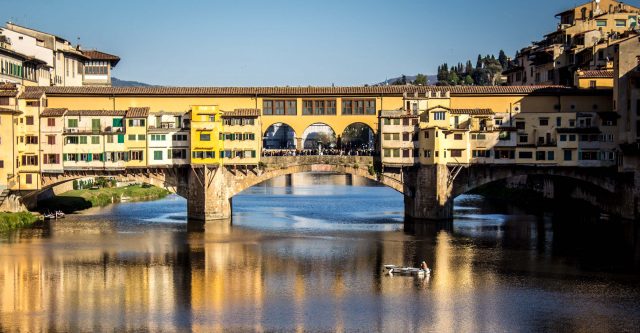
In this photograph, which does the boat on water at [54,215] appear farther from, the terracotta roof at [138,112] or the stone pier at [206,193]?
the stone pier at [206,193]

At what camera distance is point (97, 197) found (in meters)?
97.3

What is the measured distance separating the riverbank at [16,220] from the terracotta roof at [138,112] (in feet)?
35.9

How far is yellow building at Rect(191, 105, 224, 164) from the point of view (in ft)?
258

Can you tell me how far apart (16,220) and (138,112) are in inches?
497

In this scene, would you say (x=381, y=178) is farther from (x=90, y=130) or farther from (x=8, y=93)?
(x=8, y=93)

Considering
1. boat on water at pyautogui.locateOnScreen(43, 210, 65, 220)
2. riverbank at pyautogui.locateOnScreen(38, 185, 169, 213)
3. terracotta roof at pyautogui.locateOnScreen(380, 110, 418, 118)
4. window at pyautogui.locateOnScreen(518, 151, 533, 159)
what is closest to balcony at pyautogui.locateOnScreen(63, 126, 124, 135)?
boat on water at pyautogui.locateOnScreen(43, 210, 65, 220)

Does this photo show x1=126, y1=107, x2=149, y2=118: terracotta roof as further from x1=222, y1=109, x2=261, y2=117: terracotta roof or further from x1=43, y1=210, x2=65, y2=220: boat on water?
x1=43, y1=210, x2=65, y2=220: boat on water

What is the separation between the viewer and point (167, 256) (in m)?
61.6

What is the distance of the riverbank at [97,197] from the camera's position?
88250 millimetres

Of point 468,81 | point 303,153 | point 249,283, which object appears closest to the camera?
point 249,283

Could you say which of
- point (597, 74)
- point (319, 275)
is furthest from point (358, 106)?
point (319, 275)

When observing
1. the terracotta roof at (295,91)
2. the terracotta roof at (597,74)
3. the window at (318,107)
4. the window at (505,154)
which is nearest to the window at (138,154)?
the terracotta roof at (295,91)

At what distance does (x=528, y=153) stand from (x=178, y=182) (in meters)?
28.0

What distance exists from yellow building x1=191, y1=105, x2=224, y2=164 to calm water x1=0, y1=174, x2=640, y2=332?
224 inches
